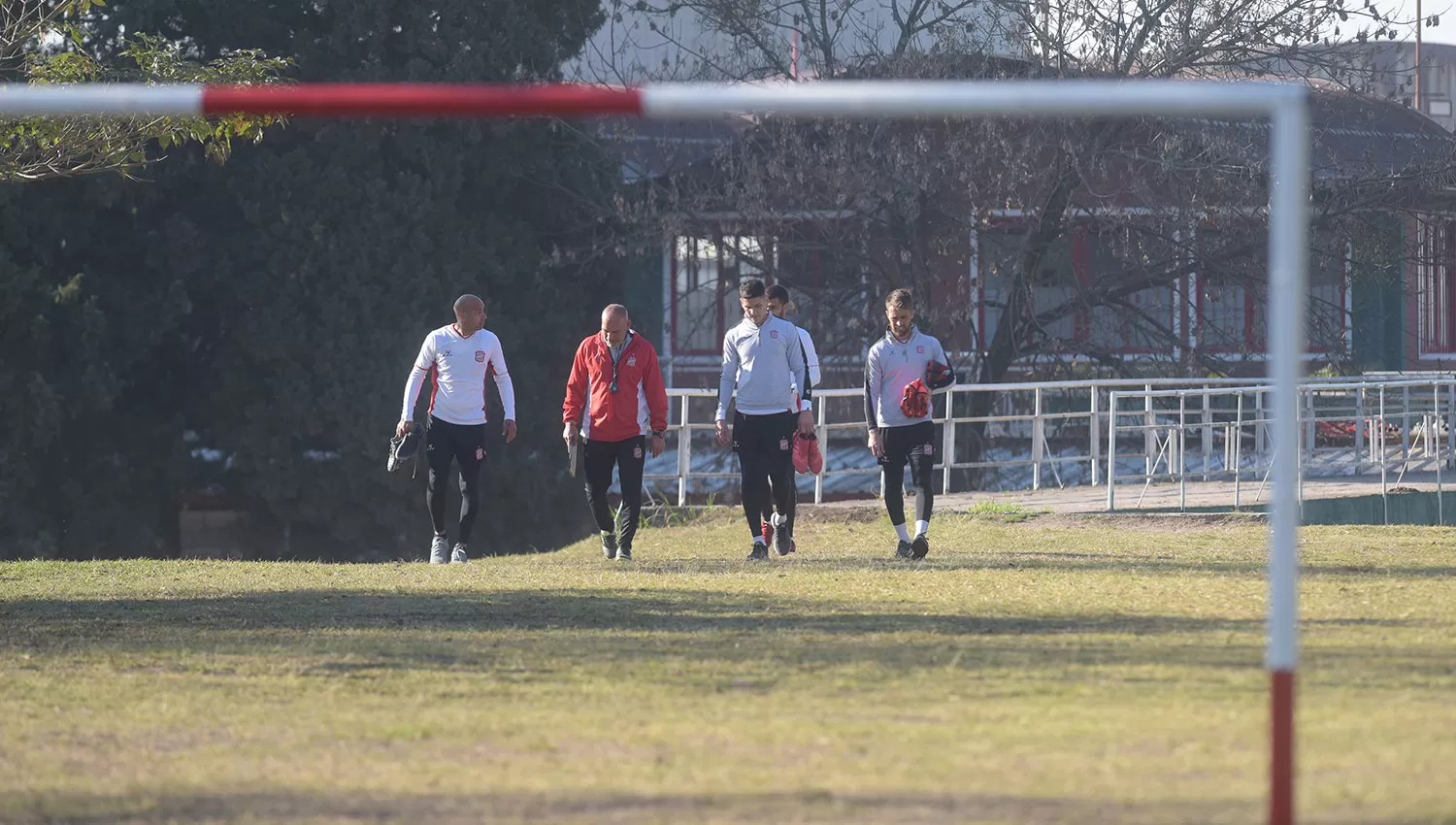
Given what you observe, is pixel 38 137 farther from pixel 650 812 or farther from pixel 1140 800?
pixel 1140 800

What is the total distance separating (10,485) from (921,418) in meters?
11.8

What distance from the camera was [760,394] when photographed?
11.7 metres

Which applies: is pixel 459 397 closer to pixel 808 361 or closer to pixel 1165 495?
pixel 808 361

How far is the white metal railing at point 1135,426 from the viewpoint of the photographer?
54.9ft

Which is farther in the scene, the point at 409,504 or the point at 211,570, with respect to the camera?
the point at 409,504

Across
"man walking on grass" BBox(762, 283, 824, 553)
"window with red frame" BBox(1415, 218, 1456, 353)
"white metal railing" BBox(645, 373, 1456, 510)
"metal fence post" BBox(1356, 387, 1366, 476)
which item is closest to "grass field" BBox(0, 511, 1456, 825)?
"man walking on grass" BBox(762, 283, 824, 553)

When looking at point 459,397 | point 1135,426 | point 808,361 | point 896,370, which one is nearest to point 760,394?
point 808,361

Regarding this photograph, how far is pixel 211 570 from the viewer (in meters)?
12.1

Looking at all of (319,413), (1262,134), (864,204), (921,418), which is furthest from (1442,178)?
(319,413)

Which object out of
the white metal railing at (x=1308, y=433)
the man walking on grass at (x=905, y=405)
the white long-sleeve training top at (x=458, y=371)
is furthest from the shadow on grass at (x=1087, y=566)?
the white metal railing at (x=1308, y=433)

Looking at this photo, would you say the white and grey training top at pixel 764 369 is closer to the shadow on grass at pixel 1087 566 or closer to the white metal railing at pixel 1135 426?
the shadow on grass at pixel 1087 566

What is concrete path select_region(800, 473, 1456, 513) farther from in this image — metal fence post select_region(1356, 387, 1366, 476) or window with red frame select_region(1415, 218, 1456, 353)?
window with red frame select_region(1415, 218, 1456, 353)

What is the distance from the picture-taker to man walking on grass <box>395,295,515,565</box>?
1221 cm

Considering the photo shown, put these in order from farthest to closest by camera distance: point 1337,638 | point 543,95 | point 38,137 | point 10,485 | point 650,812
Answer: point 10,485, point 38,137, point 1337,638, point 543,95, point 650,812
